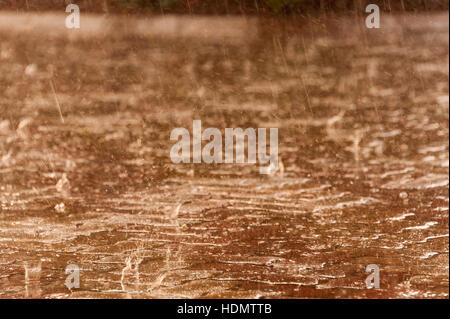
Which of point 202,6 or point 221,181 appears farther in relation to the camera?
point 202,6

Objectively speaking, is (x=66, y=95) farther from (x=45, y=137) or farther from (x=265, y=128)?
(x=265, y=128)

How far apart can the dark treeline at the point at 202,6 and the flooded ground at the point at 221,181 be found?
195cm

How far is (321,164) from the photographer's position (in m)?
3.42

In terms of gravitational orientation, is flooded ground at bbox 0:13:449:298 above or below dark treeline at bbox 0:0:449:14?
below

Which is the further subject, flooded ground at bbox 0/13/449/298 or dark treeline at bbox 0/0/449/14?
dark treeline at bbox 0/0/449/14

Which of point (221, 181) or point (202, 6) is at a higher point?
point (202, 6)

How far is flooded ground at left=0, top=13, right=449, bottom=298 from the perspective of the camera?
2.17 meters

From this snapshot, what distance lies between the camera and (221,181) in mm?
3152

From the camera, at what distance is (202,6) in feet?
27.3

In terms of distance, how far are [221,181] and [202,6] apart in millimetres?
5780

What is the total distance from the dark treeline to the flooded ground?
1952 millimetres
